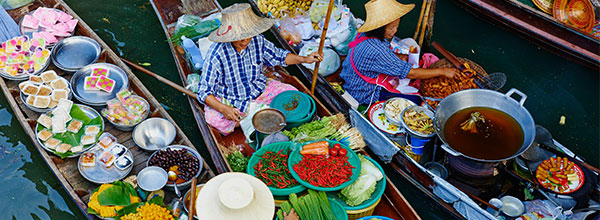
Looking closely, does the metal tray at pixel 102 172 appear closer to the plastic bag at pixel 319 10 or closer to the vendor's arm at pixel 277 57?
the vendor's arm at pixel 277 57

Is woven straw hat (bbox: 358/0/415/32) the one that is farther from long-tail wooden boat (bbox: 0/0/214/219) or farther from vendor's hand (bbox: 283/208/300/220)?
long-tail wooden boat (bbox: 0/0/214/219)

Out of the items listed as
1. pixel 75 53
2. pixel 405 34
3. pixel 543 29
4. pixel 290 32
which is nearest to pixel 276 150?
pixel 290 32

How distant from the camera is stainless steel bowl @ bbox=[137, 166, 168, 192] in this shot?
4.02 m

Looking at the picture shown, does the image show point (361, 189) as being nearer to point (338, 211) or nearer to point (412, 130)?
point (338, 211)

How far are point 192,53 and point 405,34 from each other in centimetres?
356

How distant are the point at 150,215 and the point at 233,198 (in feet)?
4.05

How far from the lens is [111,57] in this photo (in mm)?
5391

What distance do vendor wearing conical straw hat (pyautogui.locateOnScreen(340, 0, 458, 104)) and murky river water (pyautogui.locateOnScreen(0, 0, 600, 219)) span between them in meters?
1.18

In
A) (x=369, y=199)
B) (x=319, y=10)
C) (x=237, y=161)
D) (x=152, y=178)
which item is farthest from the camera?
(x=319, y=10)

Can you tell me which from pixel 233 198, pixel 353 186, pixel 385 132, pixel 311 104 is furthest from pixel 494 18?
pixel 233 198

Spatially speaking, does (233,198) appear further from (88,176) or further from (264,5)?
(264,5)

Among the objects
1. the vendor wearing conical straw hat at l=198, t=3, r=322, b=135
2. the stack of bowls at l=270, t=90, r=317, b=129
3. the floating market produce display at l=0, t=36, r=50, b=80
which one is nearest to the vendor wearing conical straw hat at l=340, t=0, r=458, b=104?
the vendor wearing conical straw hat at l=198, t=3, r=322, b=135

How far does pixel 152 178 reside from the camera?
13.5 ft

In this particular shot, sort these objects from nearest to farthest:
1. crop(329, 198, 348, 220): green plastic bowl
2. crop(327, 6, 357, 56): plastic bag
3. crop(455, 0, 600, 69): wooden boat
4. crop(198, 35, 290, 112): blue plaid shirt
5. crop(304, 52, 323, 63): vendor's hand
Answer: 1. crop(329, 198, 348, 220): green plastic bowl
2. crop(198, 35, 290, 112): blue plaid shirt
3. crop(304, 52, 323, 63): vendor's hand
4. crop(327, 6, 357, 56): plastic bag
5. crop(455, 0, 600, 69): wooden boat
